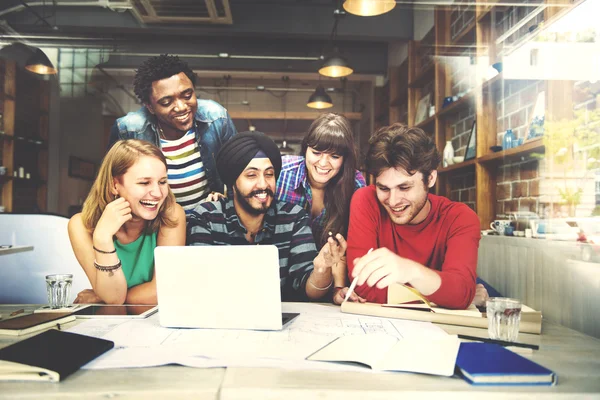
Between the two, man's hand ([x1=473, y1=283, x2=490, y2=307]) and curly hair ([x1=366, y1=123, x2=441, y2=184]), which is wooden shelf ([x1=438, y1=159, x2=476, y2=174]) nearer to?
curly hair ([x1=366, y1=123, x2=441, y2=184])

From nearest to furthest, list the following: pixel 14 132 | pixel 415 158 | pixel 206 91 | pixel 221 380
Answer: pixel 221 380
pixel 415 158
pixel 206 91
pixel 14 132

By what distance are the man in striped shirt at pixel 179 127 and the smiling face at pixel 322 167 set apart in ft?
1.43

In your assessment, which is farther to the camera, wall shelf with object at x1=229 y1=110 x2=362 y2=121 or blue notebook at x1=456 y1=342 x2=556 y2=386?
wall shelf with object at x1=229 y1=110 x2=362 y2=121

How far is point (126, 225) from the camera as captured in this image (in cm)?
217

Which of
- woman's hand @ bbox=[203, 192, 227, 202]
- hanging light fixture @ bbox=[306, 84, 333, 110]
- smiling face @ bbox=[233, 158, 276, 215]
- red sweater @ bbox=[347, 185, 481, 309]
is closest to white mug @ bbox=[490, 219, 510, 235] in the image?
red sweater @ bbox=[347, 185, 481, 309]

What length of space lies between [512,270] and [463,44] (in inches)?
64.6

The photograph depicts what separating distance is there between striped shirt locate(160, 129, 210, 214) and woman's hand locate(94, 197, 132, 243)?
9.6 inches

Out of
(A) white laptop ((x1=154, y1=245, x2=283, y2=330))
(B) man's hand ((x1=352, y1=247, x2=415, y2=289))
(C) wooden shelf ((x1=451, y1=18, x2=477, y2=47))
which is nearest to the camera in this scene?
(A) white laptop ((x1=154, y1=245, x2=283, y2=330))

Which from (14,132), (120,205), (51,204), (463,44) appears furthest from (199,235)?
(463,44)

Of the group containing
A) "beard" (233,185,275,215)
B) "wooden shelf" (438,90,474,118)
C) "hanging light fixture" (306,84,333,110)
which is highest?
"wooden shelf" (438,90,474,118)

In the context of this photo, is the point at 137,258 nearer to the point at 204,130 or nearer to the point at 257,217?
the point at 257,217

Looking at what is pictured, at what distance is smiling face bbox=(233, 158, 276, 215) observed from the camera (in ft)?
7.27

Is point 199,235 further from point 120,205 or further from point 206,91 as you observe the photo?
point 206,91

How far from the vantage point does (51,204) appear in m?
2.63
